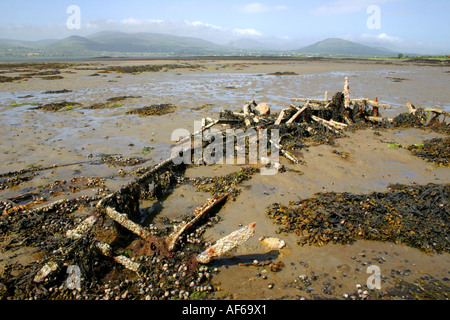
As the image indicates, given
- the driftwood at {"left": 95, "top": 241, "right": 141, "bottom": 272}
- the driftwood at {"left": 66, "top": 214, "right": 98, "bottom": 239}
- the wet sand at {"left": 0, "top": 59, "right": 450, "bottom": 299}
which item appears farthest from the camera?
the driftwood at {"left": 66, "top": 214, "right": 98, "bottom": 239}

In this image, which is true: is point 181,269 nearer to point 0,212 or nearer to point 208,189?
point 208,189

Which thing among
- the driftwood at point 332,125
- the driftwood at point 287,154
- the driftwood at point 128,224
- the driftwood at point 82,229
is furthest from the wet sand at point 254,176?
the driftwood at point 128,224

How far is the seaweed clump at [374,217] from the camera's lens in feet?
17.5

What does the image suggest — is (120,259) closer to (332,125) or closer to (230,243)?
(230,243)

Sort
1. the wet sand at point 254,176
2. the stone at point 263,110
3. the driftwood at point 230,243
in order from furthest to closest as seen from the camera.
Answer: the stone at point 263,110 → the wet sand at point 254,176 → the driftwood at point 230,243

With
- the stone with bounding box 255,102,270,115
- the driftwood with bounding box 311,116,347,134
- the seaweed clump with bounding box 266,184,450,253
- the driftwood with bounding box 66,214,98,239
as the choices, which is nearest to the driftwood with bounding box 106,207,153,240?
the driftwood with bounding box 66,214,98,239

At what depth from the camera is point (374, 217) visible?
583cm

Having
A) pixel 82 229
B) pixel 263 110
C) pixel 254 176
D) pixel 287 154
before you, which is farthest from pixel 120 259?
pixel 263 110

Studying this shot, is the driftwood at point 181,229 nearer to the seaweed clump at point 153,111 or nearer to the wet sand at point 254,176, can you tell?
the wet sand at point 254,176

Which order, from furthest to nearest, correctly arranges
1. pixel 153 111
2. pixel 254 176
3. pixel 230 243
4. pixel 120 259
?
1. pixel 153 111
2. pixel 254 176
3. pixel 120 259
4. pixel 230 243

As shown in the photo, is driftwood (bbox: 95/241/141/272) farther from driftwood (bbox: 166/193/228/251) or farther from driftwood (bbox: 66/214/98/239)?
driftwood (bbox: 166/193/228/251)

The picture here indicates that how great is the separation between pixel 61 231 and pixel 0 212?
1.88 meters

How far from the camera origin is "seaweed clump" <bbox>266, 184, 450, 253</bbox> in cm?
534
